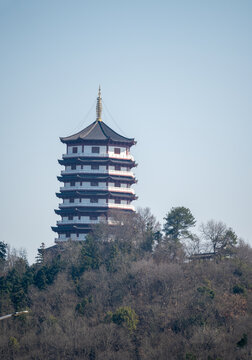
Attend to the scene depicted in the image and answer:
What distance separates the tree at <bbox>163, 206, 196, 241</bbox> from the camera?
258 feet

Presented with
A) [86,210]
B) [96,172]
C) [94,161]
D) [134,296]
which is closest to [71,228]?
[86,210]

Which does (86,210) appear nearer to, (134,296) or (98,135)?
(98,135)

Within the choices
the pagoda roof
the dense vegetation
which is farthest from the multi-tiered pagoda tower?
the dense vegetation

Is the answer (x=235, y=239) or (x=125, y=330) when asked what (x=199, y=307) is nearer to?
(x=125, y=330)

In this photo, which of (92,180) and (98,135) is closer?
(92,180)

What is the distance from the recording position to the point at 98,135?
90.3 metres

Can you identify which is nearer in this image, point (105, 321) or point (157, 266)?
point (105, 321)

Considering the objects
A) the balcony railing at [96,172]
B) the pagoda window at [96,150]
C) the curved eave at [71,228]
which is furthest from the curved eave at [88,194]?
the pagoda window at [96,150]

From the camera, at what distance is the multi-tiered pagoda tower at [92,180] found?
285 ft

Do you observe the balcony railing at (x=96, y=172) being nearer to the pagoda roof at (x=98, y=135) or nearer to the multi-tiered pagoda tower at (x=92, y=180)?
the multi-tiered pagoda tower at (x=92, y=180)

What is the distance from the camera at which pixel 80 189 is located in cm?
8781

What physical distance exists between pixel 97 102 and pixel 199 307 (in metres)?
41.0

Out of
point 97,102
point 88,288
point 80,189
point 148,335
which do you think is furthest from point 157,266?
point 97,102

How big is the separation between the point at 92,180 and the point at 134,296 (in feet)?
76.4
